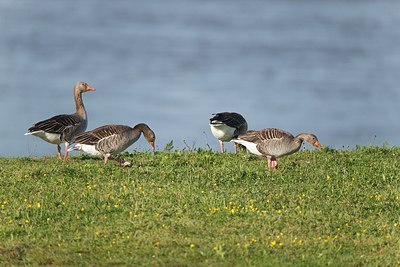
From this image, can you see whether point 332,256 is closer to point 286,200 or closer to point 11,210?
point 286,200

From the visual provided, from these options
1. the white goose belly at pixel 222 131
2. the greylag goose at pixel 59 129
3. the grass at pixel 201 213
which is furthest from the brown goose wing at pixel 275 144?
the greylag goose at pixel 59 129

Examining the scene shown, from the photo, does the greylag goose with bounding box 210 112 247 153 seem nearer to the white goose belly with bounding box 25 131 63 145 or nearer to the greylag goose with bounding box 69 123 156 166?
the greylag goose with bounding box 69 123 156 166

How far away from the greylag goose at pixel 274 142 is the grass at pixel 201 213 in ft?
1.65

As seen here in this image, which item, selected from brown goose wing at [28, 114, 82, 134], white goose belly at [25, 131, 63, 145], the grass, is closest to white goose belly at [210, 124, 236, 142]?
the grass

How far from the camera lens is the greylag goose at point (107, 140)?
23.8 m

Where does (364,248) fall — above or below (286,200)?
below

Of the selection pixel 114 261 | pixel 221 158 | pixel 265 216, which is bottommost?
pixel 114 261

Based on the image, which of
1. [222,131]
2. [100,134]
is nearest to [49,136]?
[100,134]

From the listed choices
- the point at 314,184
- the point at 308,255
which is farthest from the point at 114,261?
the point at 314,184

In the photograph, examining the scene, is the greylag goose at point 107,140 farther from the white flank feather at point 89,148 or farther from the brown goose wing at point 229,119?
the brown goose wing at point 229,119

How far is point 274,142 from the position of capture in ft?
76.7

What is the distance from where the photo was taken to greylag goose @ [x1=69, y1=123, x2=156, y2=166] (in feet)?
78.0

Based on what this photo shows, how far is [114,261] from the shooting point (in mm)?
14078

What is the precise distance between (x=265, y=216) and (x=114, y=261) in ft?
14.0
